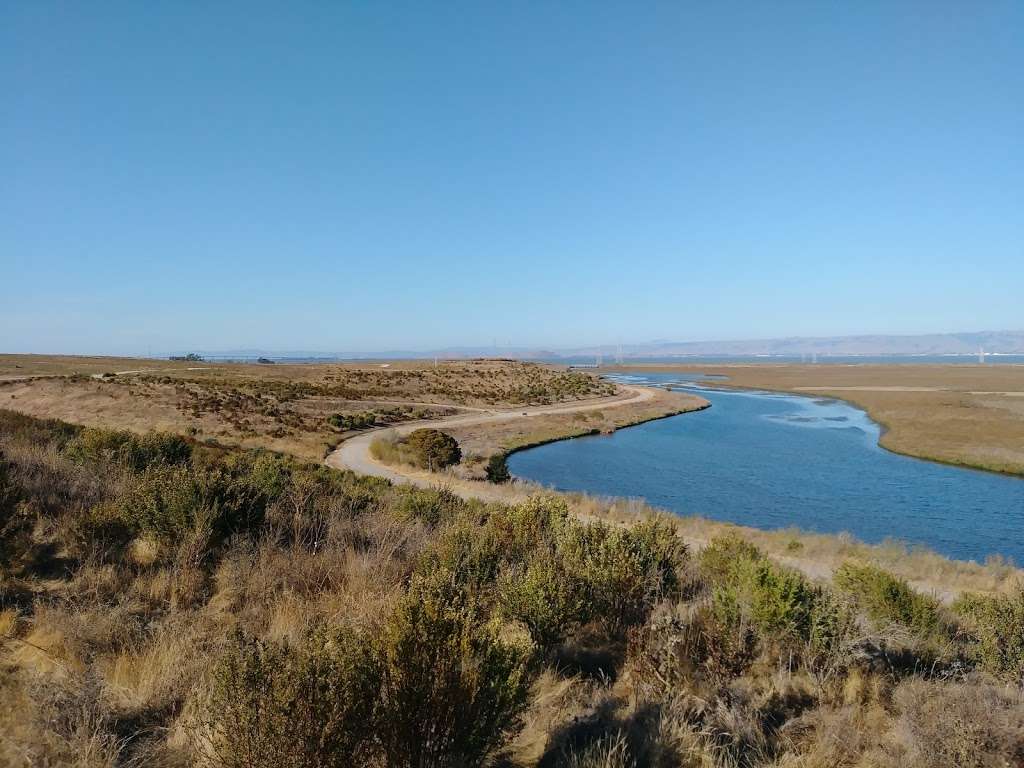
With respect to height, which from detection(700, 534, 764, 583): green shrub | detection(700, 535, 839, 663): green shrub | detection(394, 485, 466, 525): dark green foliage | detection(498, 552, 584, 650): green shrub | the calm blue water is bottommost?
the calm blue water

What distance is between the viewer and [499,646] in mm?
3873

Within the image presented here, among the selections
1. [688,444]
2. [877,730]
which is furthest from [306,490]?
[688,444]

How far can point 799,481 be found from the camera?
33.4m

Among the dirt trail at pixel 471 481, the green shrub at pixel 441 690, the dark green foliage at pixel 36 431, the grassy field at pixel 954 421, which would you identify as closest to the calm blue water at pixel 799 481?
the grassy field at pixel 954 421

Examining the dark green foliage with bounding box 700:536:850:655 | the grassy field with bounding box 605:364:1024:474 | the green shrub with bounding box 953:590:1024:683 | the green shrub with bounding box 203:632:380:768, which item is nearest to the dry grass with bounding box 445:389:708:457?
the grassy field with bounding box 605:364:1024:474

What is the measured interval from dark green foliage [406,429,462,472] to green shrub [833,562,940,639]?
2499cm

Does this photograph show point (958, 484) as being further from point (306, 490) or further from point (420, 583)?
point (420, 583)

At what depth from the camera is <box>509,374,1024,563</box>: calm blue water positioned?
81.9 feet

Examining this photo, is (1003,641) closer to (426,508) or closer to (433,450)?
(426,508)

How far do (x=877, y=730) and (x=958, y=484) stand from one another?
3554 cm

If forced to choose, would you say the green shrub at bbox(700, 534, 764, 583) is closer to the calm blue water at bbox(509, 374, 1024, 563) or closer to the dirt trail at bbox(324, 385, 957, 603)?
the dirt trail at bbox(324, 385, 957, 603)

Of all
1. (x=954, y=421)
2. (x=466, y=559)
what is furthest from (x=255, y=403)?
(x=954, y=421)

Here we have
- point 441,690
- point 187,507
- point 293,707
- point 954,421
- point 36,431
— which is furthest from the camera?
point 954,421

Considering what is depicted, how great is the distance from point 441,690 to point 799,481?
3499 cm
